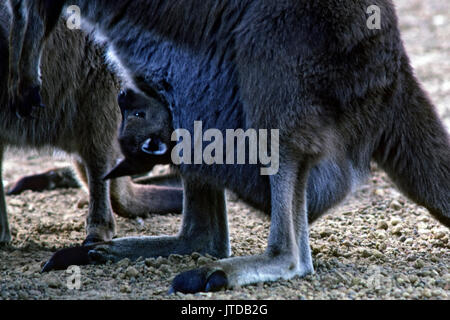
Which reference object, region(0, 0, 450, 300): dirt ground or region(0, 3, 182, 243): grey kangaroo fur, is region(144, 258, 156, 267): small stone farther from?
region(0, 3, 182, 243): grey kangaroo fur

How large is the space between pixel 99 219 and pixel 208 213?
749 millimetres

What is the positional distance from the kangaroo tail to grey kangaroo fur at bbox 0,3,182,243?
4.45ft

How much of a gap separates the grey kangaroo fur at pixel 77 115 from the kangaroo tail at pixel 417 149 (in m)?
1.36

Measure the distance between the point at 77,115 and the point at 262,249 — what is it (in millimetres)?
1122

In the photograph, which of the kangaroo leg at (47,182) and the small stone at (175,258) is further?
the kangaroo leg at (47,182)

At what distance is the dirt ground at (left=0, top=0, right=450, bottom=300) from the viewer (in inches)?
106

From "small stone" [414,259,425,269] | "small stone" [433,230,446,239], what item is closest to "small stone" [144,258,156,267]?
"small stone" [414,259,425,269]

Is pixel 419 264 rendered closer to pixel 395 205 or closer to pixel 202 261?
pixel 202 261

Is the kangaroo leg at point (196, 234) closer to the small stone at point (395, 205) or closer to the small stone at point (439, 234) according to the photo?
the small stone at point (439, 234)

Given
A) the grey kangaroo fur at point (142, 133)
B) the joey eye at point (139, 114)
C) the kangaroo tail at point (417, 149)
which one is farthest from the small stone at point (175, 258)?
the kangaroo tail at point (417, 149)

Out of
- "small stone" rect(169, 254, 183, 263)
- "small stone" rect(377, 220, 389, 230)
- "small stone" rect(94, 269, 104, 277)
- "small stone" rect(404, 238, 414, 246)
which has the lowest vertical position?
"small stone" rect(94, 269, 104, 277)

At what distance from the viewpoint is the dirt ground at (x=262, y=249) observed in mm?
2686

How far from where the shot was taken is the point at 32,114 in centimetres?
372

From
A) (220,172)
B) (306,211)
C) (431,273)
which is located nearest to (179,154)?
(220,172)
